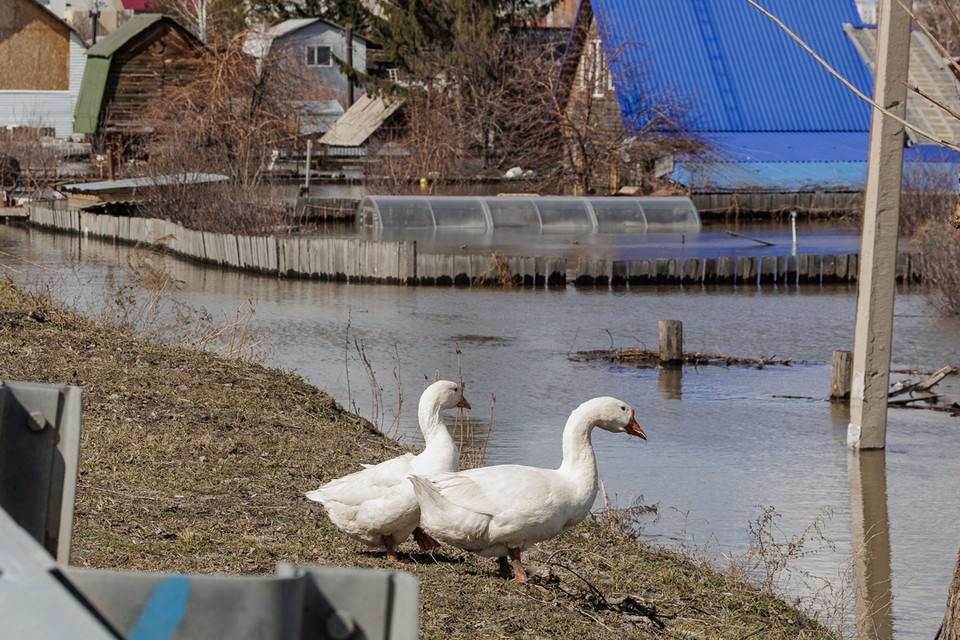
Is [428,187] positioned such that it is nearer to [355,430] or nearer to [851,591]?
[355,430]

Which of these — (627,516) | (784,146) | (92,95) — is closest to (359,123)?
(92,95)

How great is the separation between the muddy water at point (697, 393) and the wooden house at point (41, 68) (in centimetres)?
4756

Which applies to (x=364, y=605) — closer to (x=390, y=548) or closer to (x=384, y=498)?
(x=384, y=498)

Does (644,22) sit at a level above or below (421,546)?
above

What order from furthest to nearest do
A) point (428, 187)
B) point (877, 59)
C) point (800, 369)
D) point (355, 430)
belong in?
point (428, 187) → point (800, 369) → point (877, 59) → point (355, 430)

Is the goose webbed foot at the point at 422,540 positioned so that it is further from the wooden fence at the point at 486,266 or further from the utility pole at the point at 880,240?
the wooden fence at the point at 486,266

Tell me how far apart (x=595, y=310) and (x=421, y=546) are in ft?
62.6

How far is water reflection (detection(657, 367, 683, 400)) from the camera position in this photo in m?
18.6

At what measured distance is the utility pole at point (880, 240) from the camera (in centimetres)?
1383

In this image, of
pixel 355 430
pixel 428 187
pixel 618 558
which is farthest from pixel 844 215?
pixel 618 558

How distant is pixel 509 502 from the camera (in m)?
6.95

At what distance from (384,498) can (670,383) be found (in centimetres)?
1289

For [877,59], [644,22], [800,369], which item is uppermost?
[644,22]

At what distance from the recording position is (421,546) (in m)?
7.76
